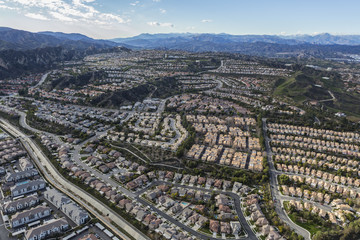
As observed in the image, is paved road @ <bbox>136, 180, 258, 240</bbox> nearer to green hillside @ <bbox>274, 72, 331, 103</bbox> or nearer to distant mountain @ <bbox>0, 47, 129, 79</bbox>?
green hillside @ <bbox>274, 72, 331, 103</bbox>

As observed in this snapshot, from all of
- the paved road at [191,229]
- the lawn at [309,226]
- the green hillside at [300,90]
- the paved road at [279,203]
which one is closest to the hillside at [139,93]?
the green hillside at [300,90]

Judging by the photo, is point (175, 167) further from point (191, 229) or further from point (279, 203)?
point (279, 203)

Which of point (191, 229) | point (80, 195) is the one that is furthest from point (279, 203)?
point (80, 195)

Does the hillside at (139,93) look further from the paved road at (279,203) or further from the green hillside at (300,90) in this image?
the paved road at (279,203)

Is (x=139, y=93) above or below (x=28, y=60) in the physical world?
below

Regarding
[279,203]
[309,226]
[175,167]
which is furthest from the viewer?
[175,167]

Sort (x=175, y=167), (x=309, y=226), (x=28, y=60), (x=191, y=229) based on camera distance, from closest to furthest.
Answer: (x=191, y=229) → (x=309, y=226) → (x=175, y=167) → (x=28, y=60)

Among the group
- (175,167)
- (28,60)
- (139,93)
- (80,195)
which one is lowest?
(175,167)

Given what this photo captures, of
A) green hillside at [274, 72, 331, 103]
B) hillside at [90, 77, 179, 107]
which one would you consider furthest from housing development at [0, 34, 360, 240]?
green hillside at [274, 72, 331, 103]

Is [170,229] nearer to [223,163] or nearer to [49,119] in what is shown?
[223,163]
